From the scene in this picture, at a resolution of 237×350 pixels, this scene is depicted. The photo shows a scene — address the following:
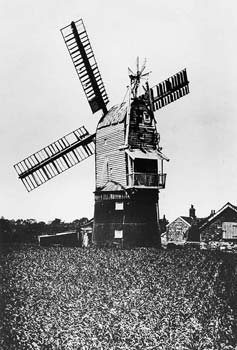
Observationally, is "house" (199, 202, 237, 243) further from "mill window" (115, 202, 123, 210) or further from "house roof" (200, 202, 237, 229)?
"mill window" (115, 202, 123, 210)

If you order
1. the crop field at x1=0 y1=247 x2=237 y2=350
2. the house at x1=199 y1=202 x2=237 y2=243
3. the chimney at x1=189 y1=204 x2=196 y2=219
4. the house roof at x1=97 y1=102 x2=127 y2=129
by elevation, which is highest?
the house roof at x1=97 y1=102 x2=127 y2=129

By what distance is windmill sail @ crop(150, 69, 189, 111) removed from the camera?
2088 centimetres

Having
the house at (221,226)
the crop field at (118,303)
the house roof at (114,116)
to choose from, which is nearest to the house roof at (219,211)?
the house at (221,226)

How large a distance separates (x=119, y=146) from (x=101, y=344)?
1164 centimetres

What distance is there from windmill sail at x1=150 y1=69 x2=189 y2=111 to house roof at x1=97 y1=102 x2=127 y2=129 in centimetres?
159

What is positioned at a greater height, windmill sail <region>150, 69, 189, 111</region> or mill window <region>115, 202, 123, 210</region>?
windmill sail <region>150, 69, 189, 111</region>

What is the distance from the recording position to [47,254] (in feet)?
53.8

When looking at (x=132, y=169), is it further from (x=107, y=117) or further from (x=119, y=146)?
(x=107, y=117)

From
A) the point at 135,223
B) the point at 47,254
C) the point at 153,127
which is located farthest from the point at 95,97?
the point at 47,254

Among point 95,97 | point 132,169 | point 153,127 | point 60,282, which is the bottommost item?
point 60,282

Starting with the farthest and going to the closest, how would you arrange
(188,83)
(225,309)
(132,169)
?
(188,83) → (132,169) → (225,309)

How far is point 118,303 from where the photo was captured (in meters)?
10.3

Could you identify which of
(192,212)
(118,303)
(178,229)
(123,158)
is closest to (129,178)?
(123,158)

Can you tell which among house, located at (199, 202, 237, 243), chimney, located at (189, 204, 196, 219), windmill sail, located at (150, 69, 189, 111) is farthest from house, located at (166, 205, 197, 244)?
windmill sail, located at (150, 69, 189, 111)
